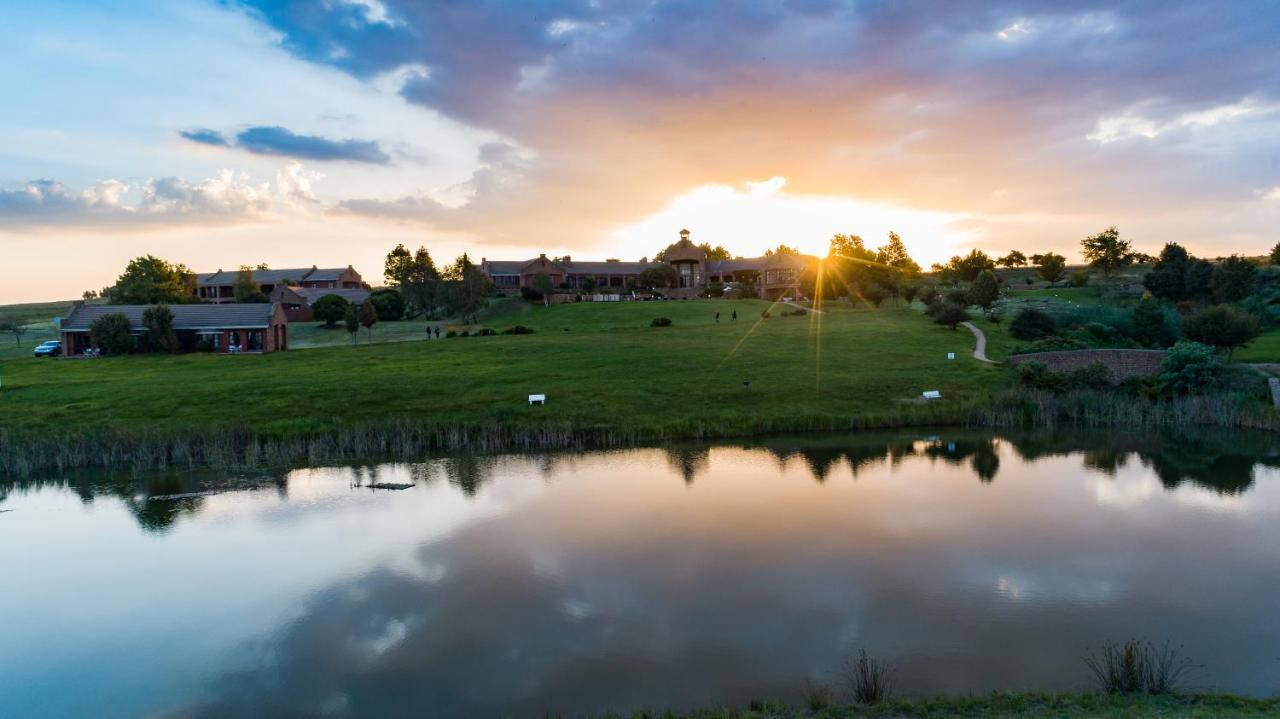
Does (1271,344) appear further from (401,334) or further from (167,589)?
(401,334)

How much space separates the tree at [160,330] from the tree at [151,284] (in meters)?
18.2

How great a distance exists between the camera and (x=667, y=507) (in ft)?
84.0

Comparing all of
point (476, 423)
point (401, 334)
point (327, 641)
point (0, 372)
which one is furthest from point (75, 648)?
point (401, 334)

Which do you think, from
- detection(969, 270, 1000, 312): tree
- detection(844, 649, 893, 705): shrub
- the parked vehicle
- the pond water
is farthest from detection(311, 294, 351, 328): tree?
detection(844, 649, 893, 705): shrub

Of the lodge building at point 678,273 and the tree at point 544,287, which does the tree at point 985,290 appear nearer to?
the lodge building at point 678,273

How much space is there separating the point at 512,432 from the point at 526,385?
7.30 m

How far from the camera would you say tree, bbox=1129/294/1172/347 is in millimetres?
55031

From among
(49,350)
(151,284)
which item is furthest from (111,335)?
(151,284)

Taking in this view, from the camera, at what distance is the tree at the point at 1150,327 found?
55031mm

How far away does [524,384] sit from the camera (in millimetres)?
43125

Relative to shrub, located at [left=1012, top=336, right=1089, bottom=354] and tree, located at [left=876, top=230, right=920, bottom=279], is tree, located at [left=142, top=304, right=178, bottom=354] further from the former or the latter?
tree, located at [left=876, top=230, right=920, bottom=279]

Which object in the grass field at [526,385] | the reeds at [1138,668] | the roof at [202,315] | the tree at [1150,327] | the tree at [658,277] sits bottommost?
the reeds at [1138,668]

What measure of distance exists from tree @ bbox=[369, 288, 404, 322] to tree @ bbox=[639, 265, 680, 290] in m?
35.9

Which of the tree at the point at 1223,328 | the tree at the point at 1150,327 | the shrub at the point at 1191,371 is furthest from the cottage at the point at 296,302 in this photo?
the tree at the point at 1223,328
